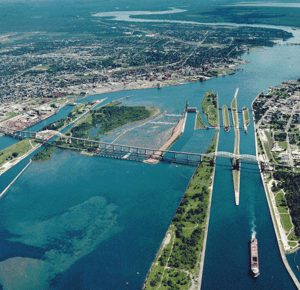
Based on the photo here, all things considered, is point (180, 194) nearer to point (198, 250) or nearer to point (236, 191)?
point (236, 191)

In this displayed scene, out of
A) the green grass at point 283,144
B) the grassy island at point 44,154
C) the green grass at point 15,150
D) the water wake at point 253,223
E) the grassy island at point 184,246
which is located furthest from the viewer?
the green grass at point 15,150

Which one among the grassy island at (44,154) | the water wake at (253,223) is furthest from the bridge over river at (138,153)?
the water wake at (253,223)

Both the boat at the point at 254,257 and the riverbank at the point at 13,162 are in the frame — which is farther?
the riverbank at the point at 13,162

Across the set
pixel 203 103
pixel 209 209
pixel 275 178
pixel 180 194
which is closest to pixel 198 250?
pixel 209 209

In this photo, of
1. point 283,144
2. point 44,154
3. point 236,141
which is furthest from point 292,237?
point 44,154

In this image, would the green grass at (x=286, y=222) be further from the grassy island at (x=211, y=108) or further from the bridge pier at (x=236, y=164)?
the grassy island at (x=211, y=108)

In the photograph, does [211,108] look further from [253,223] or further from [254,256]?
[254,256]
